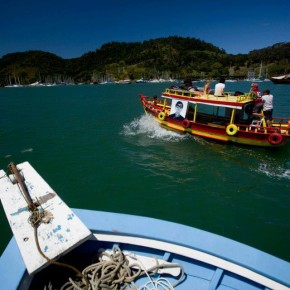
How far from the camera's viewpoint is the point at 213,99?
47.7ft

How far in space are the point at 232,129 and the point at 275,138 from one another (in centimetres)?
238

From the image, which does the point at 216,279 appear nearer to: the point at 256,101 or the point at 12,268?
the point at 12,268

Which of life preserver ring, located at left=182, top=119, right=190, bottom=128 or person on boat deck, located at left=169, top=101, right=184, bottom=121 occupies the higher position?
person on boat deck, located at left=169, top=101, right=184, bottom=121

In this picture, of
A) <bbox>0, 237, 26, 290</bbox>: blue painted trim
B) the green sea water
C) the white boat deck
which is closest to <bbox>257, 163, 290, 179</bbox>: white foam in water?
the green sea water

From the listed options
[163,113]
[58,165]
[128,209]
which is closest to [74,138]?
[58,165]

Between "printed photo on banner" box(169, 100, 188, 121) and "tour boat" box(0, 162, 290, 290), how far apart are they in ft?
41.3

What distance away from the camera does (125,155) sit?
14461 mm

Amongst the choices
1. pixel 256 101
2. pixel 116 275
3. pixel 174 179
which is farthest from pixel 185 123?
pixel 116 275

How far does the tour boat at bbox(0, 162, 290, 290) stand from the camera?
3.29 meters

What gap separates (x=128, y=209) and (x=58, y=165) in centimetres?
631

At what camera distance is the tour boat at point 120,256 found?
3.29 m

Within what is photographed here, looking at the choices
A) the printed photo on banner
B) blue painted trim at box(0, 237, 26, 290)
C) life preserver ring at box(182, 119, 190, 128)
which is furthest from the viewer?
the printed photo on banner

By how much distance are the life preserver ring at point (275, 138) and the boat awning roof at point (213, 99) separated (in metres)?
2.39

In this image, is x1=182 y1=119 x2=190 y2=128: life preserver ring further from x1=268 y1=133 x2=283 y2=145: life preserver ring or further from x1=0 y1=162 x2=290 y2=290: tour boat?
x1=0 y1=162 x2=290 y2=290: tour boat
